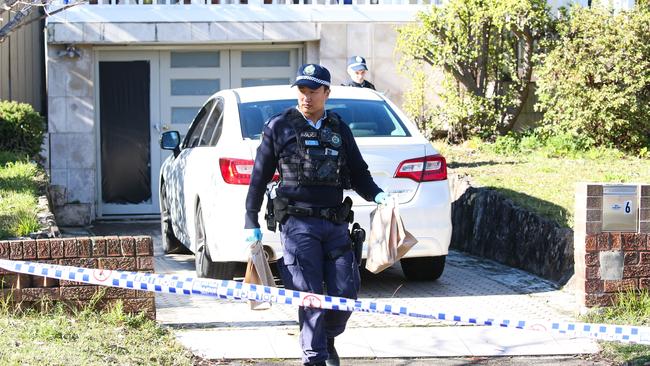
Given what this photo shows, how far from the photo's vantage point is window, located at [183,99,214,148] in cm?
1016

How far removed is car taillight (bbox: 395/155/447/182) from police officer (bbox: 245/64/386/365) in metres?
2.42

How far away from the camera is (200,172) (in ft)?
30.2

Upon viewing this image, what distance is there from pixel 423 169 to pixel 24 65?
35.6 feet

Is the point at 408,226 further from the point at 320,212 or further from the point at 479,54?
the point at 479,54

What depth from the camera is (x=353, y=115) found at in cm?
926

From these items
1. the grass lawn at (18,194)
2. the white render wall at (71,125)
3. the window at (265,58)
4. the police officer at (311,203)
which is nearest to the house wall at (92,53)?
the white render wall at (71,125)

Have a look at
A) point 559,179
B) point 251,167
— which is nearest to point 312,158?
point 251,167

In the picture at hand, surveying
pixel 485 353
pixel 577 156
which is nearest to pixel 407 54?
pixel 577 156

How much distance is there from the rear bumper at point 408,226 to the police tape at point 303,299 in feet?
6.32

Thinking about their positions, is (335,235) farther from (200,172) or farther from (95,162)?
(95,162)

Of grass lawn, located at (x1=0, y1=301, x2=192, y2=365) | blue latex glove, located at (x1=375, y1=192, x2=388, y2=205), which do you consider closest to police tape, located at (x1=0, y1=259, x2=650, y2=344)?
grass lawn, located at (x1=0, y1=301, x2=192, y2=365)

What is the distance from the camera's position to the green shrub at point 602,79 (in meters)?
14.3

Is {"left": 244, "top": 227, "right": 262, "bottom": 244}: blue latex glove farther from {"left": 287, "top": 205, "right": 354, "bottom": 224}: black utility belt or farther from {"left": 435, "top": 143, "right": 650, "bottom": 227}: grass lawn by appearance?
{"left": 435, "top": 143, "right": 650, "bottom": 227}: grass lawn

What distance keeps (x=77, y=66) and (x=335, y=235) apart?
972 cm
